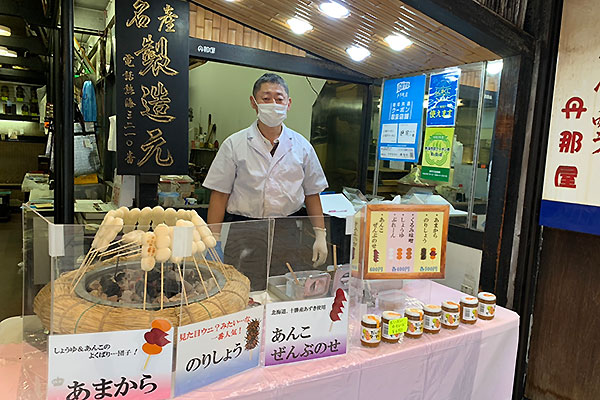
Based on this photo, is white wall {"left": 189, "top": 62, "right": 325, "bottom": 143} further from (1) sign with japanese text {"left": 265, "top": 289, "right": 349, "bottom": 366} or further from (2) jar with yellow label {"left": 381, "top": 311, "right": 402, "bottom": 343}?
(1) sign with japanese text {"left": 265, "top": 289, "right": 349, "bottom": 366}

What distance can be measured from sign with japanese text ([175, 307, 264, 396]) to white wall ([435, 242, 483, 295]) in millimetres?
1918

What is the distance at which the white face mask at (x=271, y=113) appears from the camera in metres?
2.52

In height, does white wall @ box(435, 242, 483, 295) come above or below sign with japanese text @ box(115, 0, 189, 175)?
below

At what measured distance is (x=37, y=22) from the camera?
4590 mm

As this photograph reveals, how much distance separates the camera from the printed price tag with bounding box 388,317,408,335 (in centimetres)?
145

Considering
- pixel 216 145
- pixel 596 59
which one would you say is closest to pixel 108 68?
pixel 216 145

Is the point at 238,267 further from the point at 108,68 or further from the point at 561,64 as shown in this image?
the point at 108,68

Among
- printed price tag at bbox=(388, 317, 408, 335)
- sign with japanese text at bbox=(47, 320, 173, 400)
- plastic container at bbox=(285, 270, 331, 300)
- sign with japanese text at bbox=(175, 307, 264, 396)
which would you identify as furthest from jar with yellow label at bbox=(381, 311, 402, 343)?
sign with japanese text at bbox=(47, 320, 173, 400)

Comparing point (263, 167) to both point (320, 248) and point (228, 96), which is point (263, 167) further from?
point (228, 96)

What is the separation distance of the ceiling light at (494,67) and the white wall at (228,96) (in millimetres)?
3330

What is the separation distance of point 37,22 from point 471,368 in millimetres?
5122

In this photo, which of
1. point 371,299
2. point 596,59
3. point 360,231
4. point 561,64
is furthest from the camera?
point 561,64

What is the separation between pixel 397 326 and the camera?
146cm

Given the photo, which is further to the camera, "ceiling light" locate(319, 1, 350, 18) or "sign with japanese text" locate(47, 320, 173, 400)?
"ceiling light" locate(319, 1, 350, 18)
